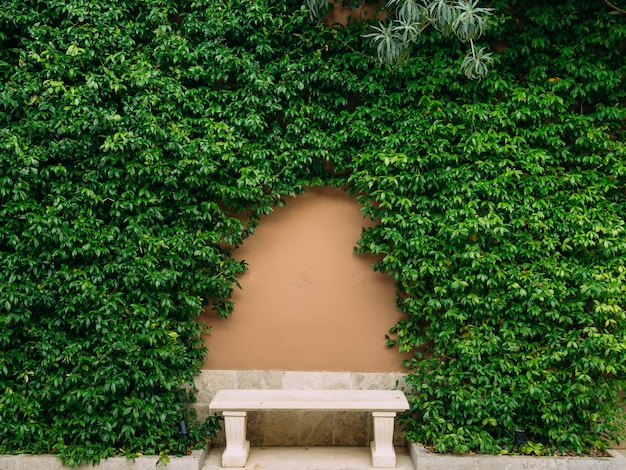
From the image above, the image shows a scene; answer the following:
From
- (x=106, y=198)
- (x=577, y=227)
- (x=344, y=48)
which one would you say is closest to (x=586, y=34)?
(x=577, y=227)

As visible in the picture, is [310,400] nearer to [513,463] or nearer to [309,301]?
[309,301]

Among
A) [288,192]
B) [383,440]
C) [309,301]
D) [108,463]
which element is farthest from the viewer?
[309,301]

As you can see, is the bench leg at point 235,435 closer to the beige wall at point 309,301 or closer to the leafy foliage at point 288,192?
the leafy foliage at point 288,192

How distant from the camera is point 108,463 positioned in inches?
177

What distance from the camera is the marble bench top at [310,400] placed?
15.0ft

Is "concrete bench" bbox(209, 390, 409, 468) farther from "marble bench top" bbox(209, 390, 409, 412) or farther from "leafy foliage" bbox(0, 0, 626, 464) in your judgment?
"leafy foliage" bbox(0, 0, 626, 464)

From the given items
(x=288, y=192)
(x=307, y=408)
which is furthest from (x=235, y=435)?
(x=288, y=192)

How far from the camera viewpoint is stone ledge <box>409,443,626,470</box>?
4.50 m

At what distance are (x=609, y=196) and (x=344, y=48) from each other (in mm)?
2600

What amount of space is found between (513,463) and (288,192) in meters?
2.87

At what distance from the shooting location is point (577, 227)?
470 centimetres

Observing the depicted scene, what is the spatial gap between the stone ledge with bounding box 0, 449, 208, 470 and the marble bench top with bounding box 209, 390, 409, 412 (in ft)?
1.51

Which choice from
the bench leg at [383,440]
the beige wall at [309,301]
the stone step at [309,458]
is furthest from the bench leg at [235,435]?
the bench leg at [383,440]

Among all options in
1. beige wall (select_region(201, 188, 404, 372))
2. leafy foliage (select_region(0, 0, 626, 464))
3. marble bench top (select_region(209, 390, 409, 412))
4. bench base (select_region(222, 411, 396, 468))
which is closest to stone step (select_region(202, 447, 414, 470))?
bench base (select_region(222, 411, 396, 468))
